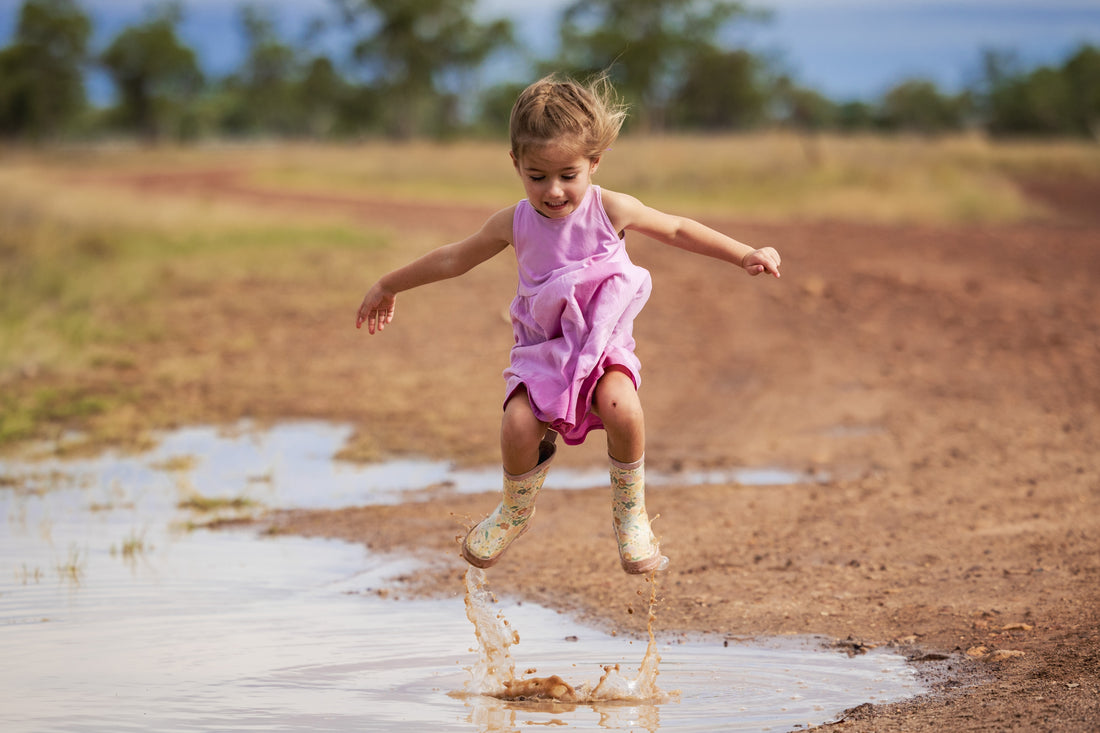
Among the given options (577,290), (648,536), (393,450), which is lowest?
(393,450)

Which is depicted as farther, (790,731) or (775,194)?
(775,194)

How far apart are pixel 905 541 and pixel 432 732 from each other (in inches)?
111

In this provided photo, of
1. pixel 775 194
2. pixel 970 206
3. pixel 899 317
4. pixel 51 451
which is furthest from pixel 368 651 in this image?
pixel 775 194

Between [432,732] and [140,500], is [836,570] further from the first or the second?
[140,500]

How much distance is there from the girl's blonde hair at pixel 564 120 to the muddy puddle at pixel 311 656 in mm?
1645

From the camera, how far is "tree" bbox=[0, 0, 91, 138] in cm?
6419

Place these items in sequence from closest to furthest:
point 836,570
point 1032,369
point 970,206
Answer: point 836,570 → point 1032,369 → point 970,206

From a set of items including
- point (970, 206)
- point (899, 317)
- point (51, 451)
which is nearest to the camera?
point (51, 451)

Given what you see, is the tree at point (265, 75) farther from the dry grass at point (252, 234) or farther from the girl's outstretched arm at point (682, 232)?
the girl's outstretched arm at point (682, 232)

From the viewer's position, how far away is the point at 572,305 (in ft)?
13.0

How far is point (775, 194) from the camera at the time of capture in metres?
22.0

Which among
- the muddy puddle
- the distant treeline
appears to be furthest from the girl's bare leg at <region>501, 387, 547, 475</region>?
the distant treeline

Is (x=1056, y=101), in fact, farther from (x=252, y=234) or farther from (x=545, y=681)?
(x=545, y=681)

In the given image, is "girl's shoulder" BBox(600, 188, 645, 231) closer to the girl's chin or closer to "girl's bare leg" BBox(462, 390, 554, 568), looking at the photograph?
the girl's chin
